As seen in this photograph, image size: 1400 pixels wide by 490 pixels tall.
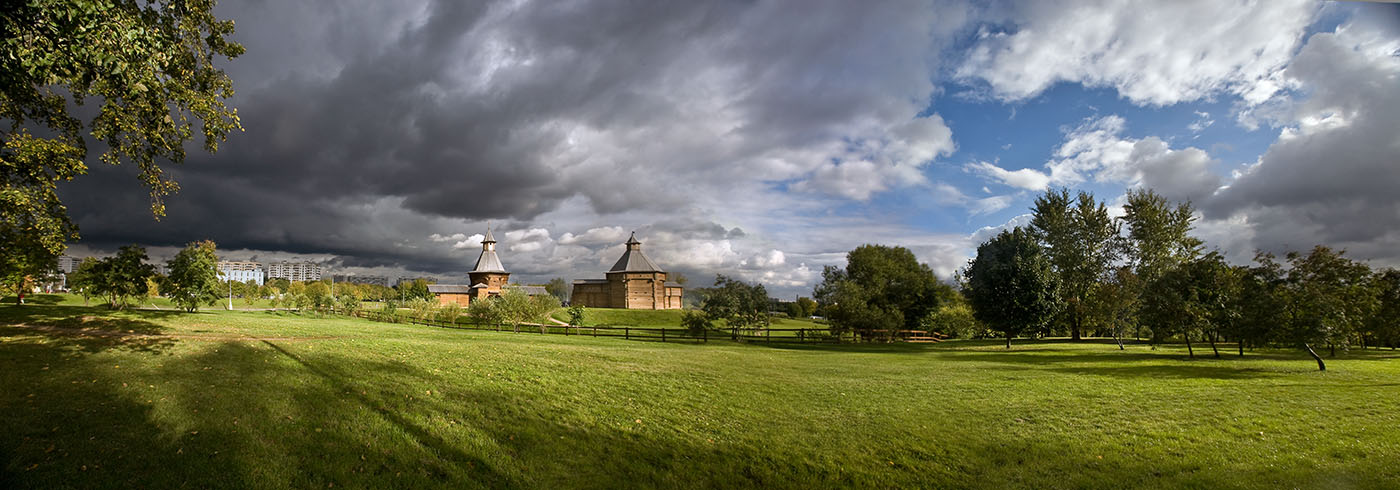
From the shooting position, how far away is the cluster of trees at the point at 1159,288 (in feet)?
57.7

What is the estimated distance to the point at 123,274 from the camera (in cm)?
2305

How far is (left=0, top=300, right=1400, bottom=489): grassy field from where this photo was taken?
263 inches

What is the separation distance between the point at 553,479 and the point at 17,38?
949 centimetres

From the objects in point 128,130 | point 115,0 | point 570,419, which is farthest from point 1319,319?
point 128,130

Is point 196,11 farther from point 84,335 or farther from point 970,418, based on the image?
point 970,418

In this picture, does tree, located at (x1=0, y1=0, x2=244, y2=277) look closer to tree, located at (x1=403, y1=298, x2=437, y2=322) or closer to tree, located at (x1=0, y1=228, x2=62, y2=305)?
tree, located at (x1=0, y1=228, x2=62, y2=305)

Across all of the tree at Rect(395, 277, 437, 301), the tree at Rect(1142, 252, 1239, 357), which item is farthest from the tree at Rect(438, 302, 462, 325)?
the tree at Rect(1142, 252, 1239, 357)

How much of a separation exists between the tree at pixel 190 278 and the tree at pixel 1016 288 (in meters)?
48.7

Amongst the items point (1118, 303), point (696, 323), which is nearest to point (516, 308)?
point (696, 323)

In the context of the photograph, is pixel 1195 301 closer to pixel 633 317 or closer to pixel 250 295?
pixel 633 317

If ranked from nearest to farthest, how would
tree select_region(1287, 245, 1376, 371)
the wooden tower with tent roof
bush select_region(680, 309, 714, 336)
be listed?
tree select_region(1287, 245, 1376, 371) < bush select_region(680, 309, 714, 336) < the wooden tower with tent roof

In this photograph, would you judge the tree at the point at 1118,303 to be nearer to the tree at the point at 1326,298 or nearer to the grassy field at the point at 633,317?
the tree at the point at 1326,298

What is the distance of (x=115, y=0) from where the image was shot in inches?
289

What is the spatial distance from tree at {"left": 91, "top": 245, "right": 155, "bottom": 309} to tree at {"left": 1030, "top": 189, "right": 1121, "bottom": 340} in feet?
185
